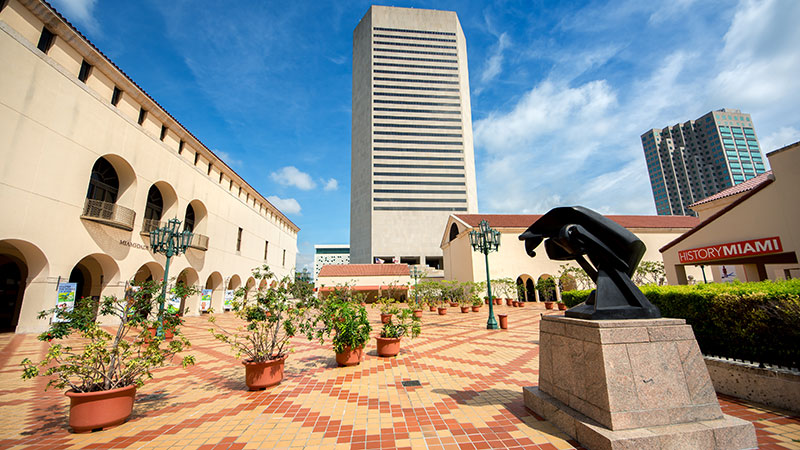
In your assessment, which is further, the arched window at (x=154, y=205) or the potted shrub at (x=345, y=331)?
the arched window at (x=154, y=205)

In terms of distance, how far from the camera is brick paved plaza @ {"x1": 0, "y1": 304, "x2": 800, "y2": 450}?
3.36 metres

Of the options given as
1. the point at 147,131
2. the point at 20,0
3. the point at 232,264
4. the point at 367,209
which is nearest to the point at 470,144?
the point at 367,209

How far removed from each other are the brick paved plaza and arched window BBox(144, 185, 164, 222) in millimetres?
12257

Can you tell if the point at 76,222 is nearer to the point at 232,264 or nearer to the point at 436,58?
the point at 232,264

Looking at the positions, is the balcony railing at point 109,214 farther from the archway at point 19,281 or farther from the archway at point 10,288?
the archway at point 10,288

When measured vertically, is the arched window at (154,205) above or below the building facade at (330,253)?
below

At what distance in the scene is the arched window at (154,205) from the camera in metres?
17.2

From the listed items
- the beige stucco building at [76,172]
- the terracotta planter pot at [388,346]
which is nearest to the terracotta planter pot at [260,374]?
the terracotta planter pot at [388,346]

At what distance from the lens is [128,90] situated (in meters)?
14.8

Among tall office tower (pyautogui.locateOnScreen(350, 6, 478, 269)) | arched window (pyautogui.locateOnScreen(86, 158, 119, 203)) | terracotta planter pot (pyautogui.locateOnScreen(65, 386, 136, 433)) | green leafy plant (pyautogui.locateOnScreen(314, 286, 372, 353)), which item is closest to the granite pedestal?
green leafy plant (pyautogui.locateOnScreen(314, 286, 372, 353))

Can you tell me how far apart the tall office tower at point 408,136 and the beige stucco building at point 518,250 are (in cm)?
2574

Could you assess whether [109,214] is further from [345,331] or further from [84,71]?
[345,331]

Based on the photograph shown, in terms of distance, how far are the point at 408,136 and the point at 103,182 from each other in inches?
2089

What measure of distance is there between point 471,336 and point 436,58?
7081 cm
